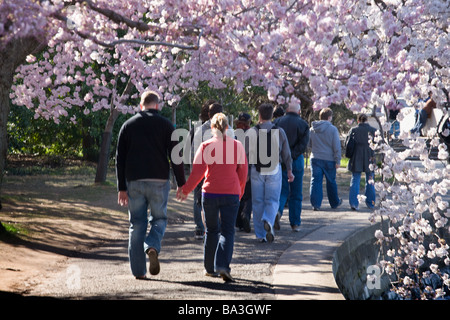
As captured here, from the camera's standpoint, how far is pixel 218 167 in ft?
23.0

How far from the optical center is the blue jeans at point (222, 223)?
6988 millimetres

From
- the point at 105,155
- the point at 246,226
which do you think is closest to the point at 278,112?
the point at 246,226

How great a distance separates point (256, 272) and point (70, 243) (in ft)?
11.6

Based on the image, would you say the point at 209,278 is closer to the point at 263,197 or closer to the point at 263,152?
the point at 263,197

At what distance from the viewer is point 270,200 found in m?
9.25

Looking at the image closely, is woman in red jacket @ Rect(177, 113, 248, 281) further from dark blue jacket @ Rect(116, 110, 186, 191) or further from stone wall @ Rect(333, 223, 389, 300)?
stone wall @ Rect(333, 223, 389, 300)

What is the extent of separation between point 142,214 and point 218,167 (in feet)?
2.98

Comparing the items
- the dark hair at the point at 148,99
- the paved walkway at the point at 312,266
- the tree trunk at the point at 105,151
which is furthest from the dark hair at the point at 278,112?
the tree trunk at the point at 105,151

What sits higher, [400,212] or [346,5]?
[346,5]

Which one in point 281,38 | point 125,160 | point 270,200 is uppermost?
point 281,38

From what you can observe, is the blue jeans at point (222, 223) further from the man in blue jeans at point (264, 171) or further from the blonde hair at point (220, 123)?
the man in blue jeans at point (264, 171)

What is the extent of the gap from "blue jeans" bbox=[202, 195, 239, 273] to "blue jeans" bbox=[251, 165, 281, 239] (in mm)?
2172

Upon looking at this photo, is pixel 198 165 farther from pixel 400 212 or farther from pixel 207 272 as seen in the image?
pixel 400 212
